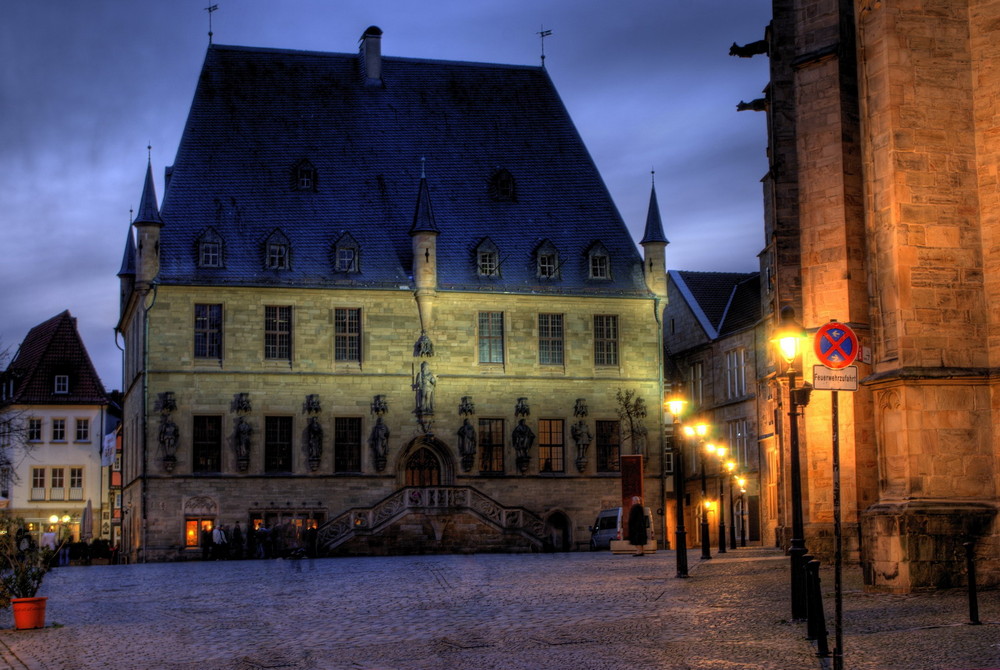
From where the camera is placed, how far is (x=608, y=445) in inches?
2018

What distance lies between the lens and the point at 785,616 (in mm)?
16109

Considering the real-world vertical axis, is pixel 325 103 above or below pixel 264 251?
above

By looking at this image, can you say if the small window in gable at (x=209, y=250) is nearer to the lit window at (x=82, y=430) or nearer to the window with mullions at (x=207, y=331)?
the window with mullions at (x=207, y=331)

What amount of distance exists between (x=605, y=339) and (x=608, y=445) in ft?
12.7

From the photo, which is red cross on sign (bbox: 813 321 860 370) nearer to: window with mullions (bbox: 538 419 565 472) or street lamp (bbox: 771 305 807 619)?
street lamp (bbox: 771 305 807 619)

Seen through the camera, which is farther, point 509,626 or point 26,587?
point 26,587

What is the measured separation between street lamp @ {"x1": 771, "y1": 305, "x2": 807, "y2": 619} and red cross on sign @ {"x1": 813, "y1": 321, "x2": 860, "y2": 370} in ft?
5.31

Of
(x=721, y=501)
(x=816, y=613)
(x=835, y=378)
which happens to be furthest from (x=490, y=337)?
(x=835, y=378)

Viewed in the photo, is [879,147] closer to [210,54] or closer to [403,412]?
[403,412]

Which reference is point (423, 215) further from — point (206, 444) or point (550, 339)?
point (206, 444)

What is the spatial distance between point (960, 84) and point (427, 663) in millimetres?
10904

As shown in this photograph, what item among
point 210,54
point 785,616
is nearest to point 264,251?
point 210,54

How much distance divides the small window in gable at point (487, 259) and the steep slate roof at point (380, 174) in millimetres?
246

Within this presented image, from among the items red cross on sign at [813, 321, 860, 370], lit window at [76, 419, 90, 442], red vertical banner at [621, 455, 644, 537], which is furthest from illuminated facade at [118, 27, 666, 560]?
red cross on sign at [813, 321, 860, 370]
